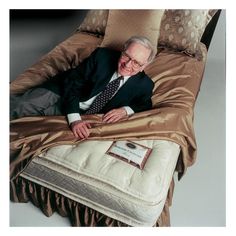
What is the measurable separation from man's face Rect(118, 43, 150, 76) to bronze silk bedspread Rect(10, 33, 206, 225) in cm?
13

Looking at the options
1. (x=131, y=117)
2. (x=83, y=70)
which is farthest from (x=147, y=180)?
(x=83, y=70)

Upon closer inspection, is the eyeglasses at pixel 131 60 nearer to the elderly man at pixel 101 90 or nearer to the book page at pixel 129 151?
the elderly man at pixel 101 90

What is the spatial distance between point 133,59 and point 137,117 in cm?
18

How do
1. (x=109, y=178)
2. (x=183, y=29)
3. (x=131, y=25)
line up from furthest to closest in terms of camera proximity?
(x=183, y=29) → (x=131, y=25) → (x=109, y=178)

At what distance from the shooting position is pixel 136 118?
1226mm

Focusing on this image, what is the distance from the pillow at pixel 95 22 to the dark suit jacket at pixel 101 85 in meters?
0.18

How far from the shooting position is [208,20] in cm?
139

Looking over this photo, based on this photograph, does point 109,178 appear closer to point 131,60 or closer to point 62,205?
point 62,205

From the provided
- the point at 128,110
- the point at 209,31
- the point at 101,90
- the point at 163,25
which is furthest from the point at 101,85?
the point at 209,31

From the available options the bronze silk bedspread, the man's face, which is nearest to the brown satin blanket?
the bronze silk bedspread

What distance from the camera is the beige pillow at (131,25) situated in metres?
1.37

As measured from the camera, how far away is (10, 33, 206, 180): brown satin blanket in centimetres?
118
